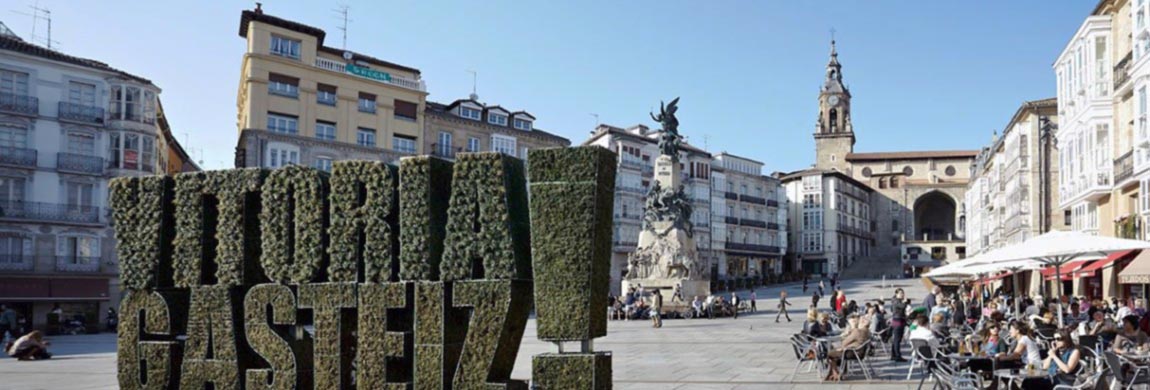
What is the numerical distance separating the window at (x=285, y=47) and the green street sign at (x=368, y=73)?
11.5 ft

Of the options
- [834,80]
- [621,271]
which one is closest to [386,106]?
[621,271]

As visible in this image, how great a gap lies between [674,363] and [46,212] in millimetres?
40913

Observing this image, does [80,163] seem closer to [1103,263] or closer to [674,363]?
[674,363]

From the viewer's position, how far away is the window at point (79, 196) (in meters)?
50.7

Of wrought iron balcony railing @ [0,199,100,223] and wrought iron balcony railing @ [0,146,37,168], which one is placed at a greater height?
wrought iron balcony railing @ [0,146,37,168]

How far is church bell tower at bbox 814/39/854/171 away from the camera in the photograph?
130 m

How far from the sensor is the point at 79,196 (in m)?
51.1

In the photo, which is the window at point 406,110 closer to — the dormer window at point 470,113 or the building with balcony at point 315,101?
the building with balcony at point 315,101

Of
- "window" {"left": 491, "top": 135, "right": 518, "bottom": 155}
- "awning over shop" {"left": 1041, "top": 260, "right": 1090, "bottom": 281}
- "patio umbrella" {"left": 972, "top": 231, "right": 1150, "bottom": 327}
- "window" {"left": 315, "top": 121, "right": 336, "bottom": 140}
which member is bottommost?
"awning over shop" {"left": 1041, "top": 260, "right": 1090, "bottom": 281}

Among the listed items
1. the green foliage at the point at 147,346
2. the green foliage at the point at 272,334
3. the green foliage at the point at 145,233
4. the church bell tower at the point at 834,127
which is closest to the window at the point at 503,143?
the green foliage at the point at 145,233

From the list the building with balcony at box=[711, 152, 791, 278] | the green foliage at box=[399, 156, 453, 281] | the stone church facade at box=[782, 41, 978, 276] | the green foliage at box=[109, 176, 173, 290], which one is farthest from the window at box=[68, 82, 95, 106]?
the stone church facade at box=[782, 41, 978, 276]

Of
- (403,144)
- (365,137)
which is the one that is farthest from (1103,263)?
(365,137)

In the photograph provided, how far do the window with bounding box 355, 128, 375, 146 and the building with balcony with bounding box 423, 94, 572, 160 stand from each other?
4.52 metres

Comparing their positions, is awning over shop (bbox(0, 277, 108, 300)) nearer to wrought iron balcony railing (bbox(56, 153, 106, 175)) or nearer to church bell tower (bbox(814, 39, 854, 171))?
wrought iron balcony railing (bbox(56, 153, 106, 175))
